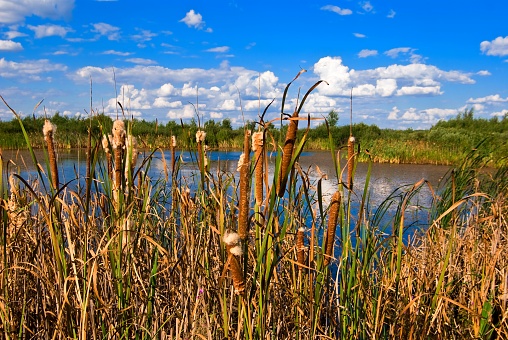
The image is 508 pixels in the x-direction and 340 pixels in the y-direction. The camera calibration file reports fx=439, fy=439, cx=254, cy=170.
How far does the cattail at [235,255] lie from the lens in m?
1.01

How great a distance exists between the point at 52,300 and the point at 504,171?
4.52m

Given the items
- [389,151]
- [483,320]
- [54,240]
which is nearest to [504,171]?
[483,320]

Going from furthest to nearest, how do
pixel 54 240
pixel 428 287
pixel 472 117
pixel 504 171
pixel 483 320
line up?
1. pixel 472 117
2. pixel 504 171
3. pixel 483 320
4. pixel 428 287
5. pixel 54 240

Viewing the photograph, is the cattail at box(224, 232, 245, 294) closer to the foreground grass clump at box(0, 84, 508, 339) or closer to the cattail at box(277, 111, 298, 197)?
the foreground grass clump at box(0, 84, 508, 339)

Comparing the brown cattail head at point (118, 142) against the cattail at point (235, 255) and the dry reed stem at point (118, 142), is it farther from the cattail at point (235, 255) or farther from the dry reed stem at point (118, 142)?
the cattail at point (235, 255)

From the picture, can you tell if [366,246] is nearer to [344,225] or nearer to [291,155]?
[344,225]

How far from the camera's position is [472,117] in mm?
29125

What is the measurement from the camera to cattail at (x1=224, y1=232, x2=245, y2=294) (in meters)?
1.01

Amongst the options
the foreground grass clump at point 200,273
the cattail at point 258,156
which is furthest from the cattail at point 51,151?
the cattail at point 258,156

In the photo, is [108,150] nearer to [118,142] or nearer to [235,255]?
[118,142]

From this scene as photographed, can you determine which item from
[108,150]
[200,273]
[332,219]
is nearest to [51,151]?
[108,150]

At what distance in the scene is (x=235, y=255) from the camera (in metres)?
1.08

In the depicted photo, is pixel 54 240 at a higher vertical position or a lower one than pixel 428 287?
higher

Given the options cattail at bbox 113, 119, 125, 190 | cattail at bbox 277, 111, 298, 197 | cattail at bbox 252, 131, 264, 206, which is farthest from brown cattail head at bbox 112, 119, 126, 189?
cattail at bbox 277, 111, 298, 197
